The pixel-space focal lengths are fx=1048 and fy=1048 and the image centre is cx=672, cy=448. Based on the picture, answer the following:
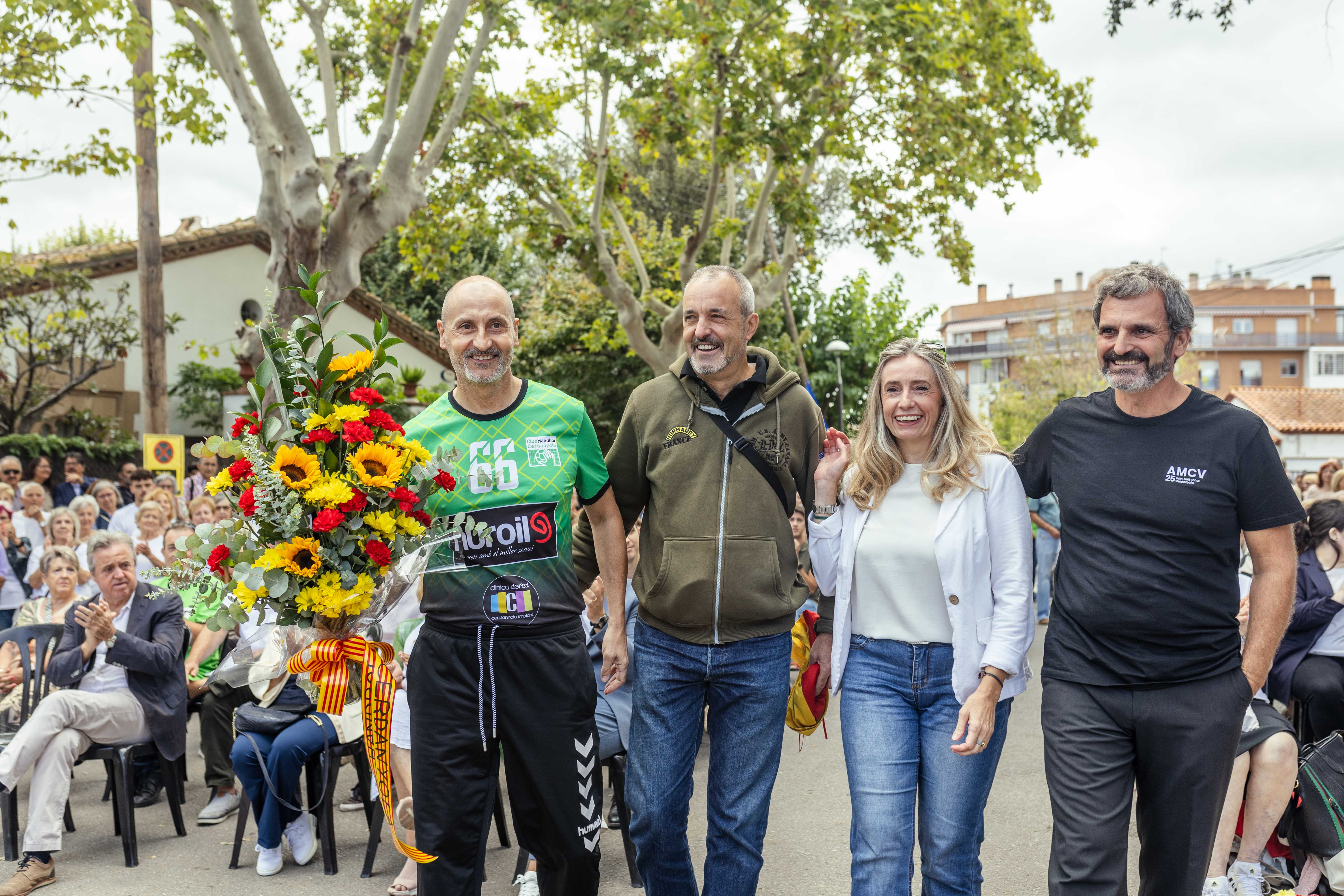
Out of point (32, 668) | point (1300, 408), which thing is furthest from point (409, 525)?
point (1300, 408)

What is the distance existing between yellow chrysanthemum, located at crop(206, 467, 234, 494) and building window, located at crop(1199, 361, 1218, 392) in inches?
2178

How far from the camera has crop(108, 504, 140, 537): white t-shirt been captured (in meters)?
10.5

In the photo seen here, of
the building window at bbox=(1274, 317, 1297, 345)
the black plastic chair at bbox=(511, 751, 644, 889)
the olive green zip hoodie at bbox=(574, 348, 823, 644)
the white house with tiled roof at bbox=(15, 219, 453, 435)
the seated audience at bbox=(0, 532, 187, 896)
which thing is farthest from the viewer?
the building window at bbox=(1274, 317, 1297, 345)

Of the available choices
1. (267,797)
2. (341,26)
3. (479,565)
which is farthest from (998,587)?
(341,26)

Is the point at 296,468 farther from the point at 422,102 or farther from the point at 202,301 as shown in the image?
the point at 202,301

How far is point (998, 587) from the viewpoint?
3.19 m

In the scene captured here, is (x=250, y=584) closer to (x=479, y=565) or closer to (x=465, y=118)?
(x=479, y=565)

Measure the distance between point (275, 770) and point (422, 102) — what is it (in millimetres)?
6287

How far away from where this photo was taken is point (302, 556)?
9.95ft

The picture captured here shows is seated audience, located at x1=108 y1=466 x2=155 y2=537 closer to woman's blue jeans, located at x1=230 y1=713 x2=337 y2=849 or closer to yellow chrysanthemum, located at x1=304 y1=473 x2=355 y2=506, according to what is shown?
woman's blue jeans, located at x1=230 y1=713 x2=337 y2=849

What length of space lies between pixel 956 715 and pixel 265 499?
2.13 metres

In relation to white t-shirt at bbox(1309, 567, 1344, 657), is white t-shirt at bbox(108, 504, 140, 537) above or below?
above

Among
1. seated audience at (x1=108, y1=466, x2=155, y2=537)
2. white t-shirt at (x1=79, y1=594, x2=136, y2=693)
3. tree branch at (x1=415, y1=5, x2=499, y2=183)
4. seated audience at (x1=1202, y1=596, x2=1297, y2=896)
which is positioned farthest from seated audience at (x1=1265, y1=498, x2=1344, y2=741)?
seated audience at (x1=108, y1=466, x2=155, y2=537)

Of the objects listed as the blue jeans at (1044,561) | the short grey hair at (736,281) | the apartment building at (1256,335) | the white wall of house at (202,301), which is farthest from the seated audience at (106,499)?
the apartment building at (1256,335)
